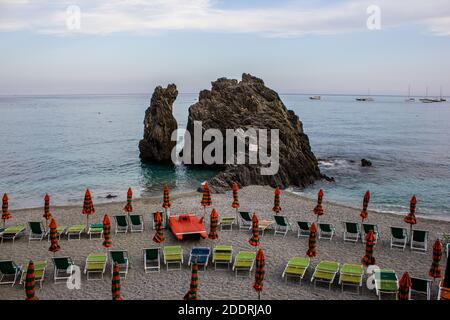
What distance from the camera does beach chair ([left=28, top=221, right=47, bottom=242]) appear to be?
64.5 ft

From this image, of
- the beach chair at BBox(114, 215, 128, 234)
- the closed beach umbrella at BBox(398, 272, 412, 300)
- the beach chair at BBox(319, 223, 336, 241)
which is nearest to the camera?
the closed beach umbrella at BBox(398, 272, 412, 300)

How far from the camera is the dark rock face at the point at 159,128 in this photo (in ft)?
171

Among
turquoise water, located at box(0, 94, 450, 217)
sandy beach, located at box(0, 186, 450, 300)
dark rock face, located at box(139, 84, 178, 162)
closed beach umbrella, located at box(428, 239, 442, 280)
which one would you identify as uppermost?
dark rock face, located at box(139, 84, 178, 162)

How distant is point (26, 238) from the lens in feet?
67.4

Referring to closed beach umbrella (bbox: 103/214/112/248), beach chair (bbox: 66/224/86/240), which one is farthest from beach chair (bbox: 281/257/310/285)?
beach chair (bbox: 66/224/86/240)

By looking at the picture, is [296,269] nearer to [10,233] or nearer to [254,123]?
[10,233]

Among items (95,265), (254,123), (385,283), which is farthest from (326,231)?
(254,123)

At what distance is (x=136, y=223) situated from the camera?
20.7 m

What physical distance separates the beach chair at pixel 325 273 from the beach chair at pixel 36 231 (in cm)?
1257

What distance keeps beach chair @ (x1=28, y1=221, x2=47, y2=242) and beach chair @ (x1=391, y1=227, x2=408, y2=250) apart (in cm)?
1575

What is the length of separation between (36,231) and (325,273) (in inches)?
517

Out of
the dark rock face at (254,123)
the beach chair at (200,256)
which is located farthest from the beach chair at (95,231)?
the dark rock face at (254,123)

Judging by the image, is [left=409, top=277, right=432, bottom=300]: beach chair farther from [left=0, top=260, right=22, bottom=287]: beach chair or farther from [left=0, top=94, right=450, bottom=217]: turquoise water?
[left=0, top=94, right=450, bottom=217]: turquoise water
